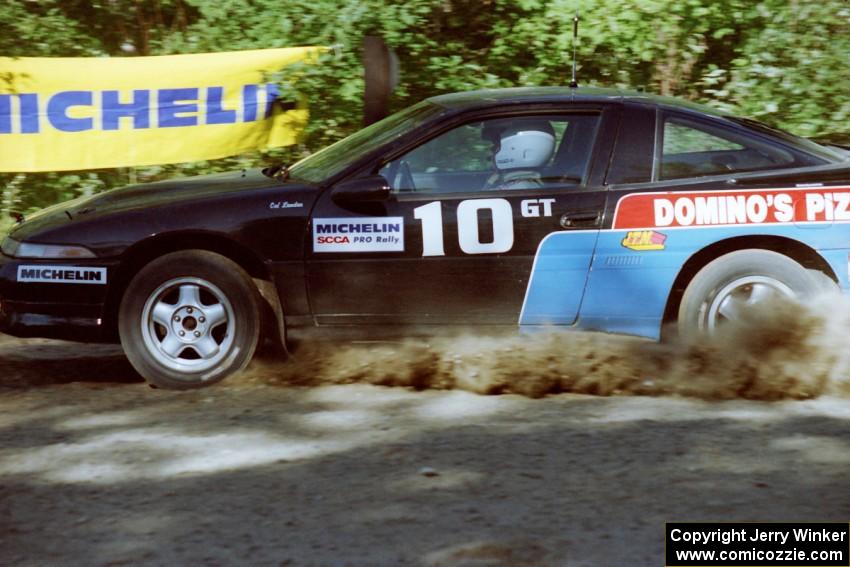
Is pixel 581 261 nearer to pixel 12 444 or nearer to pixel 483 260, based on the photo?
pixel 483 260

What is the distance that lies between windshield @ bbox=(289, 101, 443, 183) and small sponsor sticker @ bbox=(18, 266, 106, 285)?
3.91 feet

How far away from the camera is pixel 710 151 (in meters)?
6.53

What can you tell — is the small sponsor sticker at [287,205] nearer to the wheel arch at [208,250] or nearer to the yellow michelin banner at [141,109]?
the wheel arch at [208,250]

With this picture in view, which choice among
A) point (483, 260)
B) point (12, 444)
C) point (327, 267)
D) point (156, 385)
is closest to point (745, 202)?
point (483, 260)

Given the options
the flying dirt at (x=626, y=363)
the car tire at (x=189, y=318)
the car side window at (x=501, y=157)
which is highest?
the car side window at (x=501, y=157)

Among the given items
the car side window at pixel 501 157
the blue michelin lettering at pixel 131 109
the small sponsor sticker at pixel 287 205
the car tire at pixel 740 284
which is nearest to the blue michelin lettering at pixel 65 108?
the blue michelin lettering at pixel 131 109

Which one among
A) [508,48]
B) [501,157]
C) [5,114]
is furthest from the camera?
[508,48]

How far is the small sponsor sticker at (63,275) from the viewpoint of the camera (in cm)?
631

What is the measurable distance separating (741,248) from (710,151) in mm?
550

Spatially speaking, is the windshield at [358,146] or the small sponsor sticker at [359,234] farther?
the windshield at [358,146]

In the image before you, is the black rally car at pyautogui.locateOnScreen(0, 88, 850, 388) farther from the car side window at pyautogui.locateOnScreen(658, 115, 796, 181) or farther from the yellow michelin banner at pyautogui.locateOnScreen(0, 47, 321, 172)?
the yellow michelin banner at pyautogui.locateOnScreen(0, 47, 321, 172)

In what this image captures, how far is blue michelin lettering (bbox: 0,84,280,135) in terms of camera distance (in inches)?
402

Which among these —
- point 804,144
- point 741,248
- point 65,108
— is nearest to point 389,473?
point 741,248

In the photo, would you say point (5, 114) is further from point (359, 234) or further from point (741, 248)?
point (741, 248)
